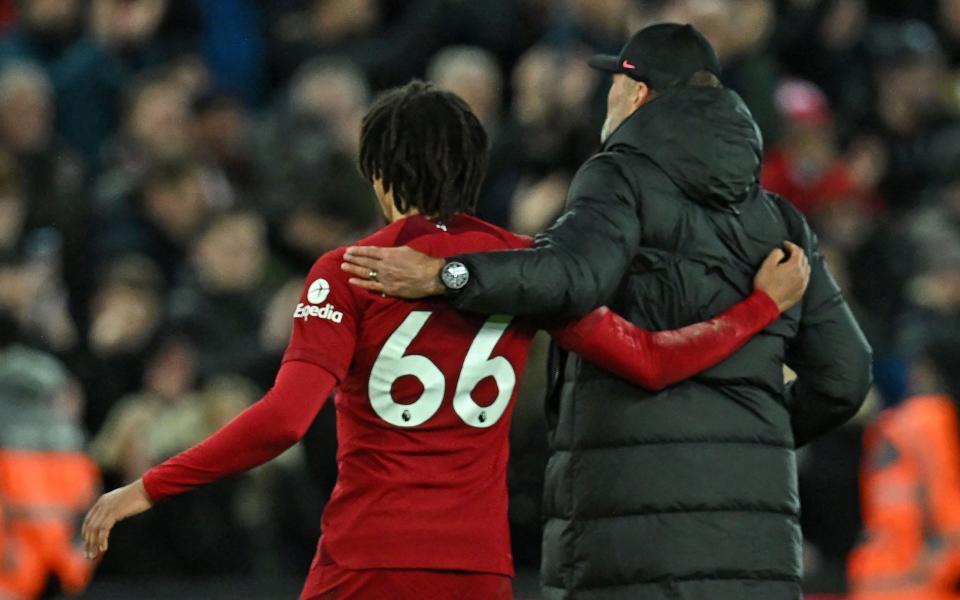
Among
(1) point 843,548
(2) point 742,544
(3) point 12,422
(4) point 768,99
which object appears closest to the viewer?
(2) point 742,544

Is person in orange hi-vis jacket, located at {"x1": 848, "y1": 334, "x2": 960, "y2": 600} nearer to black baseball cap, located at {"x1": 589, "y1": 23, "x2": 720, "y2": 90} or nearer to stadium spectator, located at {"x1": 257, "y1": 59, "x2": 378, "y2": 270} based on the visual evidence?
stadium spectator, located at {"x1": 257, "y1": 59, "x2": 378, "y2": 270}

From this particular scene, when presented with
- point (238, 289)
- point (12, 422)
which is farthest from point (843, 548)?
point (12, 422)

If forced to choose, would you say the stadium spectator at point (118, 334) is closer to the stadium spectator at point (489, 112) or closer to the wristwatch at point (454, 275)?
the stadium spectator at point (489, 112)

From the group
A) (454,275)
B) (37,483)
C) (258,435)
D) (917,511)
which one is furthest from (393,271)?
(917,511)

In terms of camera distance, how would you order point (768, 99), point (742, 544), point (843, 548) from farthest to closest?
point (768, 99), point (843, 548), point (742, 544)

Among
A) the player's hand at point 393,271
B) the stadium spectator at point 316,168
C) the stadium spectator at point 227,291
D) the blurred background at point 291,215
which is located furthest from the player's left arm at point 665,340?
the stadium spectator at point 316,168

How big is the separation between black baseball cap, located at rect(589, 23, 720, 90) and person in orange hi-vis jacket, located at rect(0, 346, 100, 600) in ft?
11.6

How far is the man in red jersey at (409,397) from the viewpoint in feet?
11.5

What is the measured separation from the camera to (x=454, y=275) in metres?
3.54

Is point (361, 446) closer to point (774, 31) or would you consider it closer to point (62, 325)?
point (62, 325)

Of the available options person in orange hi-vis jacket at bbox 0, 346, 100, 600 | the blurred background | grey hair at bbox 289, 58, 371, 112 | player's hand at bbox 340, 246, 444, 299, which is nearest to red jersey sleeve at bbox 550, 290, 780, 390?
player's hand at bbox 340, 246, 444, 299

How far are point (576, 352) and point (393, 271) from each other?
463 millimetres

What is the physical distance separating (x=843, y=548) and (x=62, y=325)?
3256 mm

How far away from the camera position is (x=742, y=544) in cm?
378
